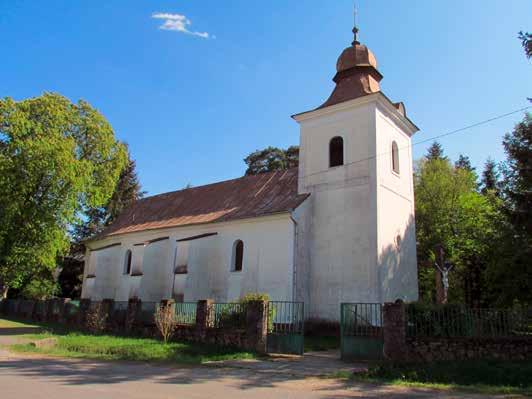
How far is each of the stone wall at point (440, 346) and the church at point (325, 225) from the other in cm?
584

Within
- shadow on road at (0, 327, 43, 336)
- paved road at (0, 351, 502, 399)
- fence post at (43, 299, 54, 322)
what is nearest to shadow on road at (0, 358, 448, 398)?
paved road at (0, 351, 502, 399)

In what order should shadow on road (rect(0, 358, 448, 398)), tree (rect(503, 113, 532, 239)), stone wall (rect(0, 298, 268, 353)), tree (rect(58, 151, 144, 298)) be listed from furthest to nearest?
tree (rect(58, 151, 144, 298)) < tree (rect(503, 113, 532, 239)) < stone wall (rect(0, 298, 268, 353)) < shadow on road (rect(0, 358, 448, 398))

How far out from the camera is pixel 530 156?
55.5 feet

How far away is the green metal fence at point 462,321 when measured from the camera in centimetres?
1108

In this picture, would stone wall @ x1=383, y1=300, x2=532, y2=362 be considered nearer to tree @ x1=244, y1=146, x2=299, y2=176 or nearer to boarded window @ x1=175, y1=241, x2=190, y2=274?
boarded window @ x1=175, y1=241, x2=190, y2=274

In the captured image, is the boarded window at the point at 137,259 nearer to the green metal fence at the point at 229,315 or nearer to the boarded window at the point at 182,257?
the boarded window at the point at 182,257

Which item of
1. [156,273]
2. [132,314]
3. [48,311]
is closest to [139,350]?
[132,314]

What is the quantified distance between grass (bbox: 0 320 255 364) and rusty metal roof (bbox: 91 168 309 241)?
7.54 m

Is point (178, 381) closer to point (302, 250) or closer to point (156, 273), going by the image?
point (302, 250)

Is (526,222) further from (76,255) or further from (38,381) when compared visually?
(76,255)

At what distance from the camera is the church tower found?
726 inches

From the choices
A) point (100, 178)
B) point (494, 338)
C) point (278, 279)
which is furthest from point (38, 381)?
point (100, 178)

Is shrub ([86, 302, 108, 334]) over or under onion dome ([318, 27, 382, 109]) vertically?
under

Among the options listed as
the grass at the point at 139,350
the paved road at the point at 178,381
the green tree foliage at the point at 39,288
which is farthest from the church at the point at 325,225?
the green tree foliage at the point at 39,288
